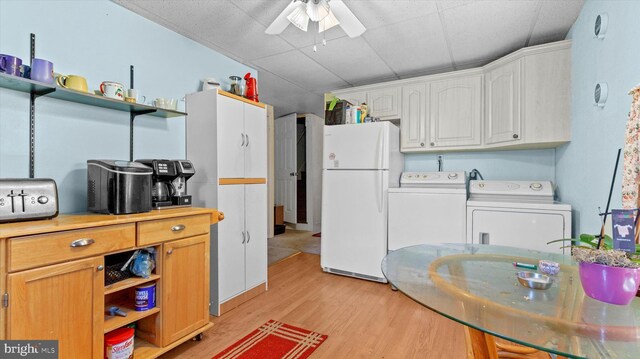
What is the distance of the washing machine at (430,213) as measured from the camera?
2.67 metres

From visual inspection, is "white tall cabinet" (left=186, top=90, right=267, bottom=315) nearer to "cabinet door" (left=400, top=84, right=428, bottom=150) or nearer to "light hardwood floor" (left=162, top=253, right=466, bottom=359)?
"light hardwood floor" (left=162, top=253, right=466, bottom=359)

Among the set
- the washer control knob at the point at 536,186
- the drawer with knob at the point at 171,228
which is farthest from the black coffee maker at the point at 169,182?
the washer control knob at the point at 536,186

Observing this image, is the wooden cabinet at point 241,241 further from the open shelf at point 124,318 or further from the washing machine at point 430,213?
the washing machine at point 430,213

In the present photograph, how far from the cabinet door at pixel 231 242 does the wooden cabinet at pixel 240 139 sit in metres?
0.17

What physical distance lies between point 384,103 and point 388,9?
139 centimetres

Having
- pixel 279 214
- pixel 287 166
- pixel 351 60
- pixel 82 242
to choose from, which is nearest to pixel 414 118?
pixel 351 60

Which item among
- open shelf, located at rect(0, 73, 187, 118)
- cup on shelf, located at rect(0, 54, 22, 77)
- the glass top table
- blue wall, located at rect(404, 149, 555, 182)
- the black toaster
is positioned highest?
cup on shelf, located at rect(0, 54, 22, 77)

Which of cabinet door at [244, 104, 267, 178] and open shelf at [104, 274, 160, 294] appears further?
cabinet door at [244, 104, 267, 178]

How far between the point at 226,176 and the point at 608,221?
2510 millimetres

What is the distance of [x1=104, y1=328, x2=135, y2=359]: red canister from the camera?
144 centimetres

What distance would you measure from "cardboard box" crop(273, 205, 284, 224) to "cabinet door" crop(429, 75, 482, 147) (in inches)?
132

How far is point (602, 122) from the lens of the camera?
5.54 ft

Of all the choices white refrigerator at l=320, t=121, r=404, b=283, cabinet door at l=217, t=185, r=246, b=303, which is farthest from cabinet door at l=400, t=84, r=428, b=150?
cabinet door at l=217, t=185, r=246, b=303

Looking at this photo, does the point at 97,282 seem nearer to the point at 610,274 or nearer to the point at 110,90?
the point at 110,90
